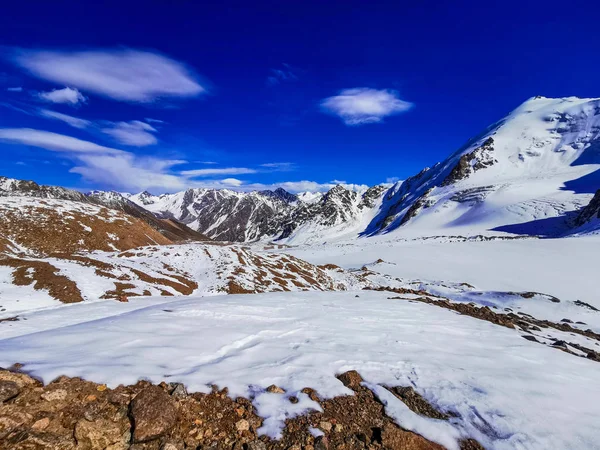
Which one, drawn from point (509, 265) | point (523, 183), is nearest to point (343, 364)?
point (509, 265)

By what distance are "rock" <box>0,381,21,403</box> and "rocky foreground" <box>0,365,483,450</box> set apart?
0.04 feet

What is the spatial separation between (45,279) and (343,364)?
968 inches

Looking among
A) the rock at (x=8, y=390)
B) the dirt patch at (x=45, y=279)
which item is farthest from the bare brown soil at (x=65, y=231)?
the rock at (x=8, y=390)

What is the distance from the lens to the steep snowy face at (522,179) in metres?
106

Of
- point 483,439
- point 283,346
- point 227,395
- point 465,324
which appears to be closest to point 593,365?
point 465,324

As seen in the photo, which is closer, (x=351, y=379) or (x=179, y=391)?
(x=179, y=391)

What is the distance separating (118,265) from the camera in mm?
29500

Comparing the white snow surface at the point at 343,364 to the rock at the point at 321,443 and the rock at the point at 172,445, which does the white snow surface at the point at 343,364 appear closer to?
the rock at the point at 321,443

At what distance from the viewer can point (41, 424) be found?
417cm

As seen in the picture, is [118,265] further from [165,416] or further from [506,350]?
[506,350]

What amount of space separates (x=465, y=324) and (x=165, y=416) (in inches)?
484

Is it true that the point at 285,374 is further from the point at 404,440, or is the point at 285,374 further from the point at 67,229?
the point at 67,229

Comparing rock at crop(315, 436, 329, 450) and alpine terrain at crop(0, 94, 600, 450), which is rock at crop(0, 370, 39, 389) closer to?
alpine terrain at crop(0, 94, 600, 450)

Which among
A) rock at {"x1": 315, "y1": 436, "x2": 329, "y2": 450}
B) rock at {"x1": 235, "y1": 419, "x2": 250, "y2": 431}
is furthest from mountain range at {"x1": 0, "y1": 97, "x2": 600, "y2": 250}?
rock at {"x1": 315, "y1": 436, "x2": 329, "y2": 450}
